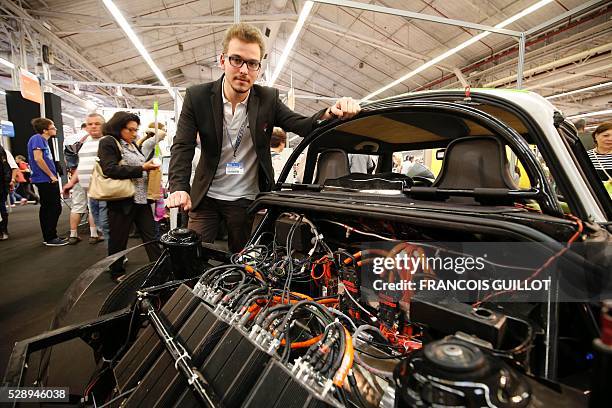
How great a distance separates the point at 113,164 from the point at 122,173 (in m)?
0.12

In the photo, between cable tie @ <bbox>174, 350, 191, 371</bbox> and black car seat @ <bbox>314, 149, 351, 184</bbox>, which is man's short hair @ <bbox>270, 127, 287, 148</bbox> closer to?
black car seat @ <bbox>314, 149, 351, 184</bbox>

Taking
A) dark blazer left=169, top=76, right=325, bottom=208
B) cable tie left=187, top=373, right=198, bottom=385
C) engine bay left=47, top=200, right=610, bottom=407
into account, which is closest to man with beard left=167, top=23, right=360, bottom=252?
dark blazer left=169, top=76, right=325, bottom=208

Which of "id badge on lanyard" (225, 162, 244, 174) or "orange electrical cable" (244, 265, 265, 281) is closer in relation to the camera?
"orange electrical cable" (244, 265, 265, 281)

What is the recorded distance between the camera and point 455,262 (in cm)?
112

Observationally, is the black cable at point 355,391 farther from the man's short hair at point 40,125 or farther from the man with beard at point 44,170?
the man's short hair at point 40,125

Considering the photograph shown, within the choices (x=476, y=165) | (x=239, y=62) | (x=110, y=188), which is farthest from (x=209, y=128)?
(x=110, y=188)

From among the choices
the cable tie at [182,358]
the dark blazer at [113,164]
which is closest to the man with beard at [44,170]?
the dark blazer at [113,164]

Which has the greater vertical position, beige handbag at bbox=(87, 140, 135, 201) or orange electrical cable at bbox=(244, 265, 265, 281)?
beige handbag at bbox=(87, 140, 135, 201)

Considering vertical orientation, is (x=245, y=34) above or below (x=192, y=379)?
above

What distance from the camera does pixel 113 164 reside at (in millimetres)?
3160

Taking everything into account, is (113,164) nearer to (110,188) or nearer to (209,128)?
(110,188)

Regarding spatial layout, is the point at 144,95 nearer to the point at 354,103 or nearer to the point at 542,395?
the point at 354,103

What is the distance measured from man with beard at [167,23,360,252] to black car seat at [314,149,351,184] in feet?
0.69

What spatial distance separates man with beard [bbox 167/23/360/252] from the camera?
6.16ft
